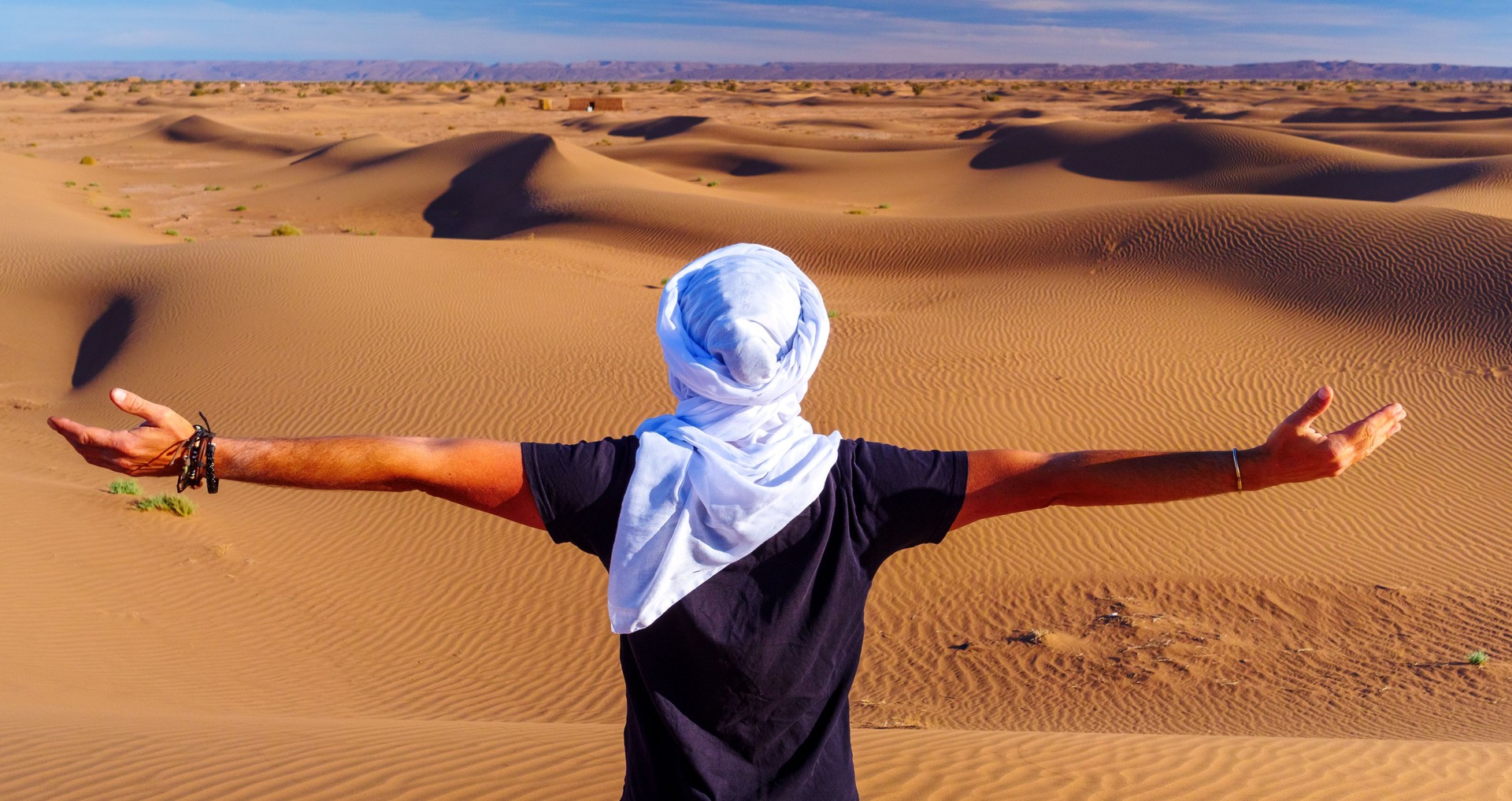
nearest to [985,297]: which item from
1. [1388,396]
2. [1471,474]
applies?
[1388,396]

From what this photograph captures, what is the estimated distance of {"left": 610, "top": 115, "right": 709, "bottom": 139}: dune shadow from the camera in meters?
52.6

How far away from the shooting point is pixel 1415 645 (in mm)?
8367

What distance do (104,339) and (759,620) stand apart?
17.8 metres

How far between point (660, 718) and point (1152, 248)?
58.5 ft

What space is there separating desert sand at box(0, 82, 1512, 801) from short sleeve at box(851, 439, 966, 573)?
8.96ft

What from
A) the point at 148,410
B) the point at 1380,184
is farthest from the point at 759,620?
the point at 1380,184

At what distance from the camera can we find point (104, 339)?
16844 millimetres

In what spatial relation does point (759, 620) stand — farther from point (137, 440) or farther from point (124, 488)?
point (124, 488)

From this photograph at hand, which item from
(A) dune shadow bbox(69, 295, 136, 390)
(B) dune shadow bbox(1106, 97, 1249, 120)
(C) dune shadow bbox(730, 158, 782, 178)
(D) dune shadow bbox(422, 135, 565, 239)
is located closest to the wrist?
(A) dune shadow bbox(69, 295, 136, 390)

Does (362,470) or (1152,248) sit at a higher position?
(362,470)

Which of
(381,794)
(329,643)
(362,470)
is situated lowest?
(329,643)

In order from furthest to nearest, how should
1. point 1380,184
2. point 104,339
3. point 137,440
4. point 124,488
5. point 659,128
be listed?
point 659,128 → point 1380,184 → point 104,339 → point 124,488 → point 137,440

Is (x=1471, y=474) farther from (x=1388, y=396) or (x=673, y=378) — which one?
(x=673, y=378)

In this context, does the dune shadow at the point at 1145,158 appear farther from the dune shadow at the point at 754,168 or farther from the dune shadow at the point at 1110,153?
the dune shadow at the point at 754,168
